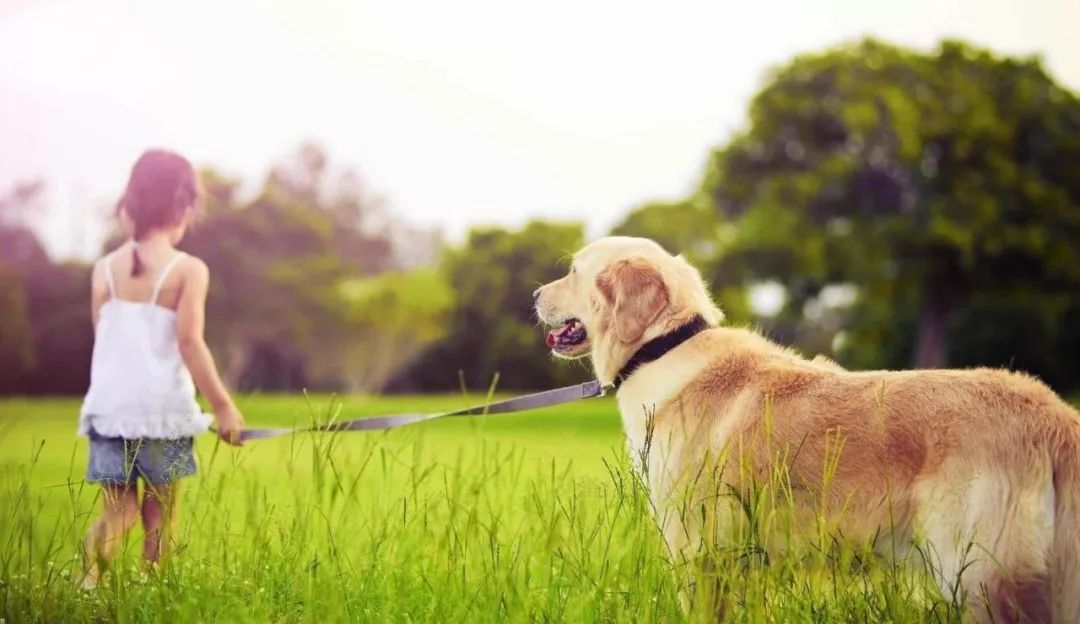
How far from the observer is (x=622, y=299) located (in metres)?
4.04

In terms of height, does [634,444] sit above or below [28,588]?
above

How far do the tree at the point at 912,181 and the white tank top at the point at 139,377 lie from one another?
18.7 metres

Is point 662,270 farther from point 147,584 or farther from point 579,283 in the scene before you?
point 147,584

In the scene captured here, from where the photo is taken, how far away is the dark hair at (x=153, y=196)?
15.9 feet

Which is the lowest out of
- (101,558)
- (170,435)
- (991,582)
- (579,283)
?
(991,582)

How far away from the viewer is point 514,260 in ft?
113

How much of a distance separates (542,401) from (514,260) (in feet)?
100

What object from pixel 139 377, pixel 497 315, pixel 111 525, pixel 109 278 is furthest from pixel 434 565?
pixel 497 315

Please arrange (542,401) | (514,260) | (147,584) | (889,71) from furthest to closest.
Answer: (514,260) < (889,71) < (542,401) < (147,584)

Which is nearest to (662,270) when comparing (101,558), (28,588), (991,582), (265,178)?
(991,582)

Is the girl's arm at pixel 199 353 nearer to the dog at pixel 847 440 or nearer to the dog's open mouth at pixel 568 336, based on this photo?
the dog's open mouth at pixel 568 336

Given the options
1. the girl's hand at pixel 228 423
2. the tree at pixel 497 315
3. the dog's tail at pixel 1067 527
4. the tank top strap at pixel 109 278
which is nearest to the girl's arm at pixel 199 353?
the girl's hand at pixel 228 423

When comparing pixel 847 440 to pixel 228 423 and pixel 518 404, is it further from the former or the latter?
pixel 228 423

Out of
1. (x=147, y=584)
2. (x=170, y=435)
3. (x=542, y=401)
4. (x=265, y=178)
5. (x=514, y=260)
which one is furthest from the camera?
(x=265, y=178)
